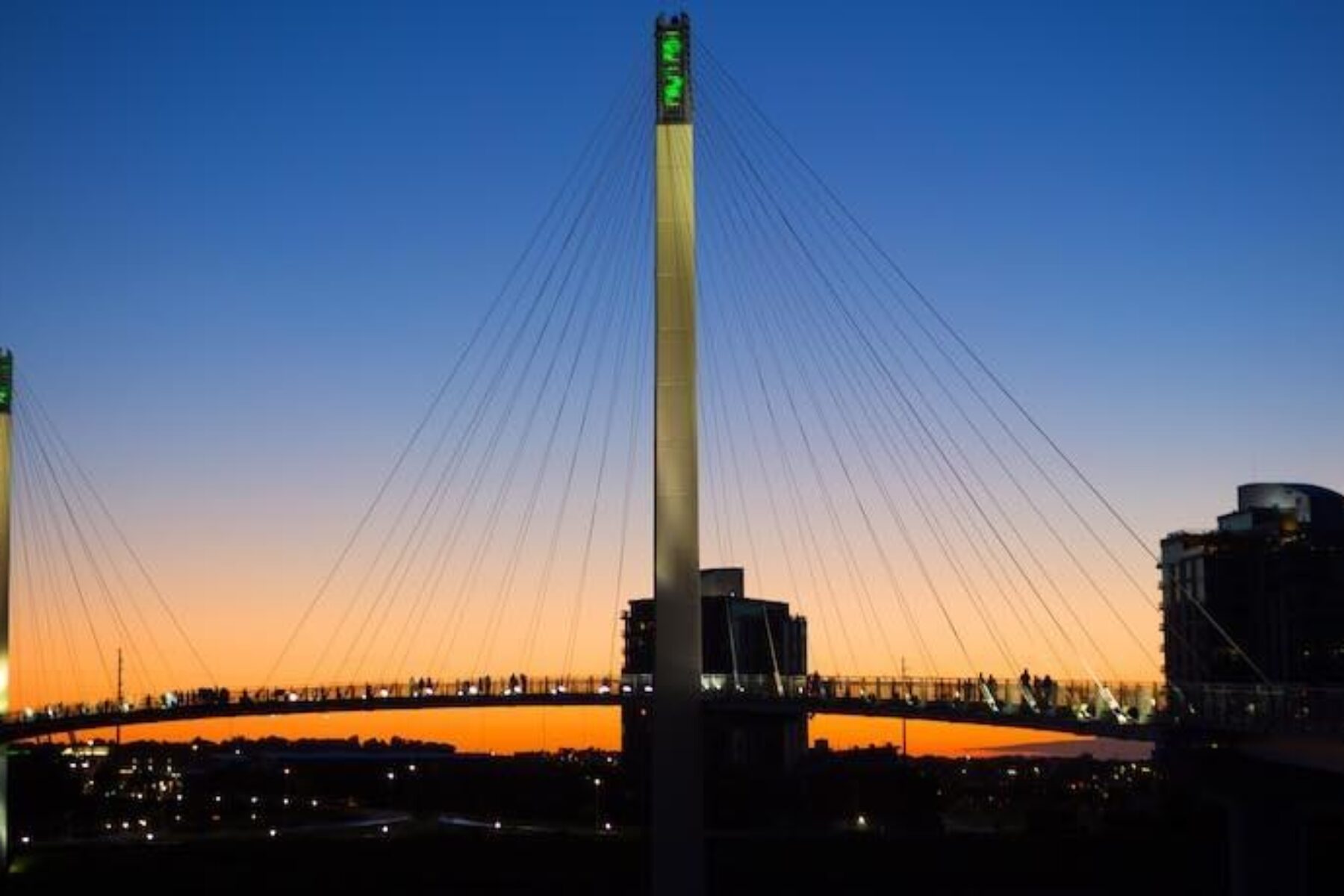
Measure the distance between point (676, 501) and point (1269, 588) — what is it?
220ft

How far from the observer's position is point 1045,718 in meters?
37.1

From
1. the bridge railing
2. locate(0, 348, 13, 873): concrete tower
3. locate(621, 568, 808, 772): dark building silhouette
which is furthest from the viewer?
locate(621, 568, 808, 772): dark building silhouette

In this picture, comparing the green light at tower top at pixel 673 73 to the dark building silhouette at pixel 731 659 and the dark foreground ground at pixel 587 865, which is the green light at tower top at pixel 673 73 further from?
the dark building silhouette at pixel 731 659

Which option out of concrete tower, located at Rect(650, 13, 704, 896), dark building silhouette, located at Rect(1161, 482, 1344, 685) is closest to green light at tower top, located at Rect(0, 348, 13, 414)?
concrete tower, located at Rect(650, 13, 704, 896)

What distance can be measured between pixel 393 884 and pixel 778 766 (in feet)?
194

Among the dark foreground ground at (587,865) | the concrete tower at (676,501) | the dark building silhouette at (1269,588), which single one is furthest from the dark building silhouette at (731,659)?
the concrete tower at (676,501)

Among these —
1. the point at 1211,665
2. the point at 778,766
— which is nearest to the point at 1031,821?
the point at 1211,665

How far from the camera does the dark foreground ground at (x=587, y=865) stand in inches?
2462

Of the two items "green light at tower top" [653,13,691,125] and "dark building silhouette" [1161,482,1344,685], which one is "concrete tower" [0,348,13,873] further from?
"dark building silhouette" [1161,482,1344,685]

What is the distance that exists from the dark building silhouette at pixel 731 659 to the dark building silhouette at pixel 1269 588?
22.9m

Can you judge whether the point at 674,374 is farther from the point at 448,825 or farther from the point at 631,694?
the point at 448,825

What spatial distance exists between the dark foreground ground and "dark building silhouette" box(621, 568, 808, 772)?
115 feet

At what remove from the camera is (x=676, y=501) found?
38.1 meters

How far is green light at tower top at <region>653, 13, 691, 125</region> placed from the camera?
39438 millimetres
